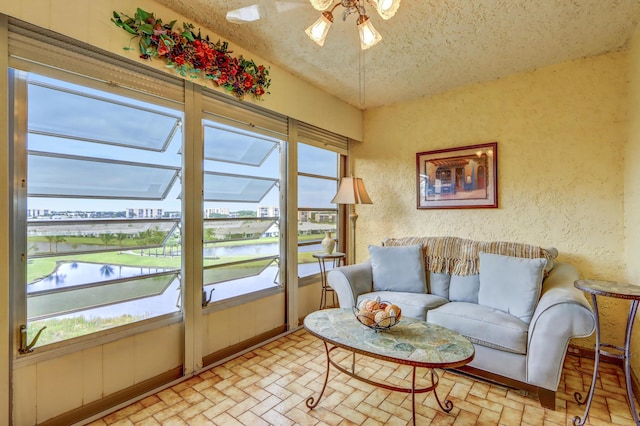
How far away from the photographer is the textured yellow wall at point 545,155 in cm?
256

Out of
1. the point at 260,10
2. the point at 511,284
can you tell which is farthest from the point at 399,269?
the point at 260,10

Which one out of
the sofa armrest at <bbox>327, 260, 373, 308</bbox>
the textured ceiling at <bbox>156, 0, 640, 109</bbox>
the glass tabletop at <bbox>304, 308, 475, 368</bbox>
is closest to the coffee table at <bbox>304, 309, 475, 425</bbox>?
the glass tabletop at <bbox>304, 308, 475, 368</bbox>

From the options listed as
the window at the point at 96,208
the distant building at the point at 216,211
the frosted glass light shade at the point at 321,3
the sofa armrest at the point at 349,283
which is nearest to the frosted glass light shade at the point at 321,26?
the frosted glass light shade at the point at 321,3

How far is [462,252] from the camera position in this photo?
2867 millimetres

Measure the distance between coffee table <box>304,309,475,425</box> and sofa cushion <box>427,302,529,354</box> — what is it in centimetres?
50

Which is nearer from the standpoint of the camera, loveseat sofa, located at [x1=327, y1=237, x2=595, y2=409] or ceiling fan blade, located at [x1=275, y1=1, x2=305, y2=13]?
loveseat sofa, located at [x1=327, y1=237, x2=595, y2=409]

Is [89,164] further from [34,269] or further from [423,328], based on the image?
[423,328]

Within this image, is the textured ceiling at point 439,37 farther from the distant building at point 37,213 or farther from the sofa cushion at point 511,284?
the sofa cushion at point 511,284

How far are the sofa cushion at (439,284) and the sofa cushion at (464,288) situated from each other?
5 cm

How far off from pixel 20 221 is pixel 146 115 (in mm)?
987

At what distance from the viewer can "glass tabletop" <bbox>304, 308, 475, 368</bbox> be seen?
1.48m

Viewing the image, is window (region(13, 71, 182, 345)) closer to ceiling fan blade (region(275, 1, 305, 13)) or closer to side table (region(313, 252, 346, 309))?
ceiling fan blade (region(275, 1, 305, 13))

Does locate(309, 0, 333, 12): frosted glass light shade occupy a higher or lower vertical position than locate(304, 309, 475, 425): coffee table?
higher

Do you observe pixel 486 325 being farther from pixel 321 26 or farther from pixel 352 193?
pixel 321 26
